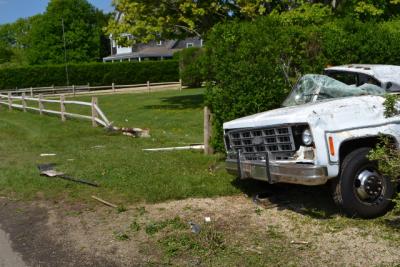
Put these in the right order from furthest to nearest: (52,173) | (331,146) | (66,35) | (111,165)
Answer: (66,35) < (111,165) < (52,173) < (331,146)

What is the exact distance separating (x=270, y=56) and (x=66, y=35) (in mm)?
65256

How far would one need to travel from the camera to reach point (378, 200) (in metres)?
6.27

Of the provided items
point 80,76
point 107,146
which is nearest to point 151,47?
point 80,76

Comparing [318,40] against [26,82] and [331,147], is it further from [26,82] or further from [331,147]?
[26,82]

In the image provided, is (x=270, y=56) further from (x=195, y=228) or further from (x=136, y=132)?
(x=136, y=132)

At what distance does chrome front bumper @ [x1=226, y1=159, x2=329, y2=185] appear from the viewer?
587 cm

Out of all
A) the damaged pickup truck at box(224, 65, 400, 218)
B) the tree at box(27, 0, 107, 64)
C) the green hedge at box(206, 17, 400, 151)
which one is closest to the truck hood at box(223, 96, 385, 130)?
the damaged pickup truck at box(224, 65, 400, 218)

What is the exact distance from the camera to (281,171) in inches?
245

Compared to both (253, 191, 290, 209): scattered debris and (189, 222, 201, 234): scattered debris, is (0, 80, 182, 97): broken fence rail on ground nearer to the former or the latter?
(253, 191, 290, 209): scattered debris

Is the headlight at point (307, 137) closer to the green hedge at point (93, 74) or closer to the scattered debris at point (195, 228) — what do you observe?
the scattered debris at point (195, 228)

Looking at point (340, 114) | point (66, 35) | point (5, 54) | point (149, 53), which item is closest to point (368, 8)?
point (340, 114)

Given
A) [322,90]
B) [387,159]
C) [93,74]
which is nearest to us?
[387,159]

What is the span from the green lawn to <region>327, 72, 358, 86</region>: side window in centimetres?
212

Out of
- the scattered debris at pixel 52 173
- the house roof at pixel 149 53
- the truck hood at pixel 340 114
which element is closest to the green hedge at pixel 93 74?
the house roof at pixel 149 53
